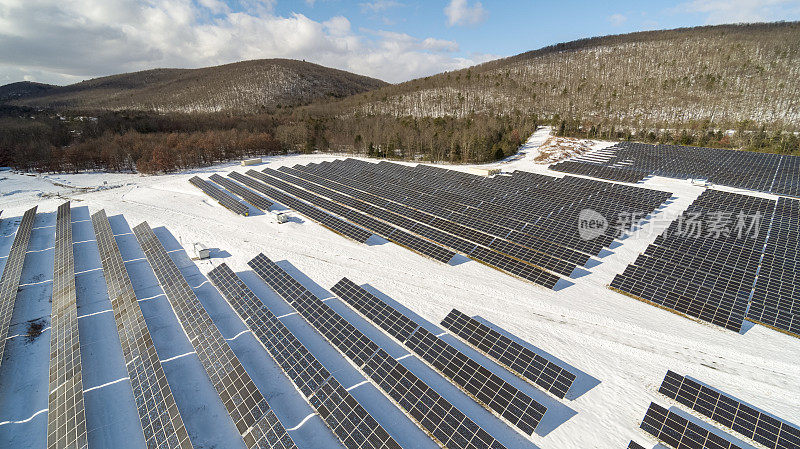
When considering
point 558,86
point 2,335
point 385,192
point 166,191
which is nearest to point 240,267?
point 2,335

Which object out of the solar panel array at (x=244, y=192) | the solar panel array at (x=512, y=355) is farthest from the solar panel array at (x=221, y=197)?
the solar panel array at (x=512, y=355)

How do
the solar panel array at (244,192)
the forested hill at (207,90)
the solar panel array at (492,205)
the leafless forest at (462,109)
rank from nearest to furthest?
the solar panel array at (492,205) < the solar panel array at (244,192) < the leafless forest at (462,109) < the forested hill at (207,90)

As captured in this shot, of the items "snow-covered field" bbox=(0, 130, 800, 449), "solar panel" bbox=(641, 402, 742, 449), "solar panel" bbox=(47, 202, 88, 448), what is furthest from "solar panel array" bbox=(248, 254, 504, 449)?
"solar panel" bbox=(47, 202, 88, 448)

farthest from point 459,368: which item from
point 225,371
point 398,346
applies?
point 225,371

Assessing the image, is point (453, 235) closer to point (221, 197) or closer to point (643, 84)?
point (221, 197)

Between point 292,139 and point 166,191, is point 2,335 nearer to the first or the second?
point 166,191

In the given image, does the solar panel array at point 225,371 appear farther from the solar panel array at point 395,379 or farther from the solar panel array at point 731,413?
the solar panel array at point 731,413

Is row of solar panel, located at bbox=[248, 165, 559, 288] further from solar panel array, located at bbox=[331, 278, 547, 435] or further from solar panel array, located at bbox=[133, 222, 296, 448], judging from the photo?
solar panel array, located at bbox=[133, 222, 296, 448]
